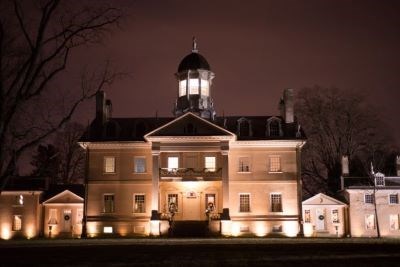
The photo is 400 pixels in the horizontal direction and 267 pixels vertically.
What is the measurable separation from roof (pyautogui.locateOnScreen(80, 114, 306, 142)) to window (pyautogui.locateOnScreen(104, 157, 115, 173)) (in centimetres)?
154

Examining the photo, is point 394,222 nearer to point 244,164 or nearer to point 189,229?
point 244,164

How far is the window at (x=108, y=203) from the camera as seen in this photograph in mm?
48500

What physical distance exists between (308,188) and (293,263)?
38851 millimetres

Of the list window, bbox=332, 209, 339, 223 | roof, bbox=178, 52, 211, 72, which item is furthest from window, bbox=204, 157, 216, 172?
window, bbox=332, 209, 339, 223

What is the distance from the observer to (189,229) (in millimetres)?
45156

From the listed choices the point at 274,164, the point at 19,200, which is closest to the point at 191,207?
the point at 274,164

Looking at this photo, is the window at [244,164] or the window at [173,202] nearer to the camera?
the window at [173,202]

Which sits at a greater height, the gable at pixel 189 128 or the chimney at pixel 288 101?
the chimney at pixel 288 101

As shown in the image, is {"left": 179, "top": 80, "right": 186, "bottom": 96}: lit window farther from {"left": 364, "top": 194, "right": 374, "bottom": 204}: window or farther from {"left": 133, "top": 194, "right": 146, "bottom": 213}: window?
{"left": 364, "top": 194, "right": 374, "bottom": 204}: window

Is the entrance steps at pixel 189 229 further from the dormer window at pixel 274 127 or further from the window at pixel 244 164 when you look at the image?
the dormer window at pixel 274 127

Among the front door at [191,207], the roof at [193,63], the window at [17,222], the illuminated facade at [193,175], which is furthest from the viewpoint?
the roof at [193,63]

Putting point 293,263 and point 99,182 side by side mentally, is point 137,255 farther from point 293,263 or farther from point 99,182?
point 99,182

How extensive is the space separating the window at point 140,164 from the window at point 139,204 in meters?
1.96

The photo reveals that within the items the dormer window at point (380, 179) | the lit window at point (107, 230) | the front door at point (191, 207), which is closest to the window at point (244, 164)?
the front door at point (191, 207)
